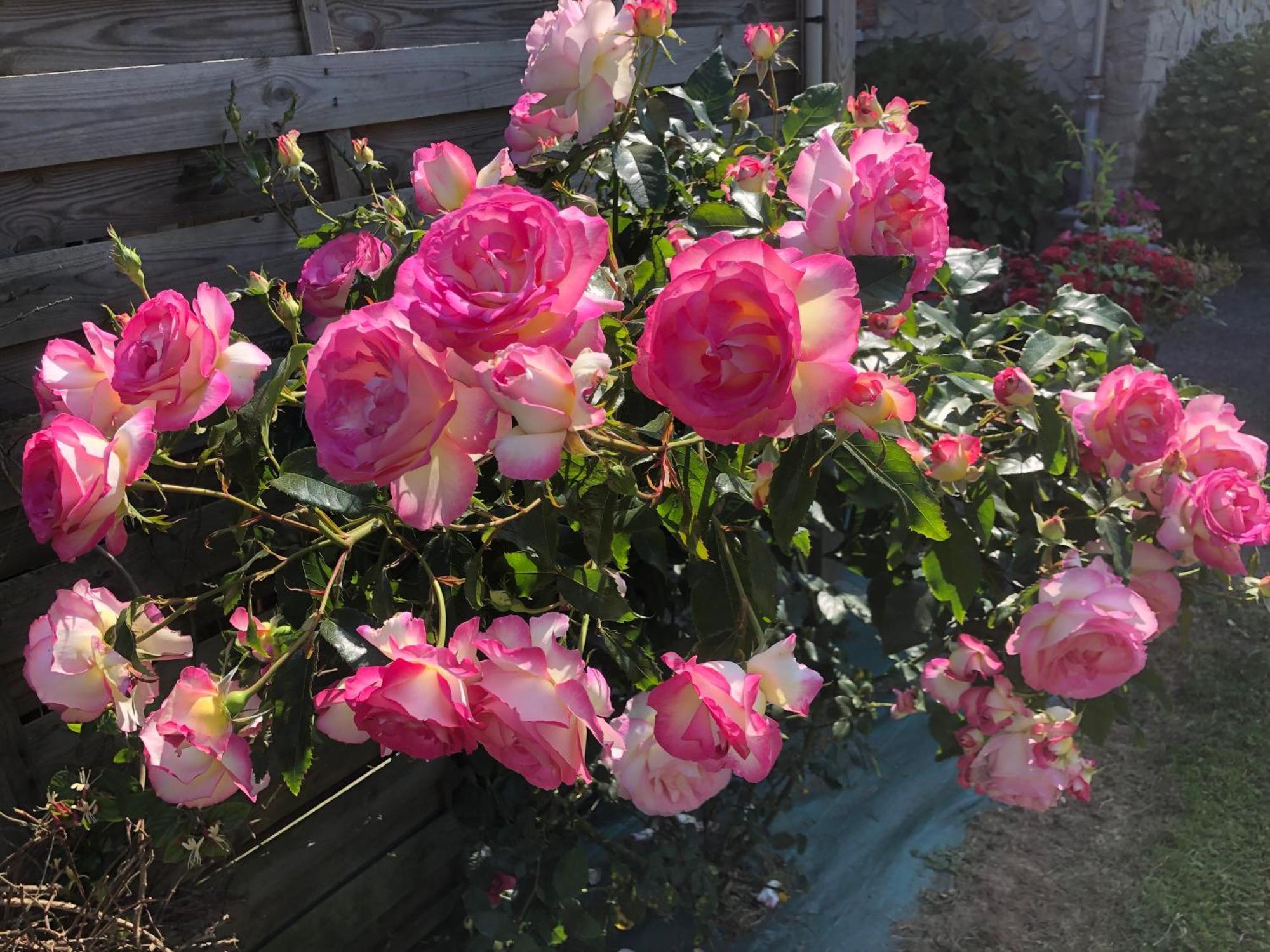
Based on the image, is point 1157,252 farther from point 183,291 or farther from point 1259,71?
point 183,291

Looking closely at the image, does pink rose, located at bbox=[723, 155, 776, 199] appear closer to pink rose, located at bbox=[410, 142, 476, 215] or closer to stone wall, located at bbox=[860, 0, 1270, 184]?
pink rose, located at bbox=[410, 142, 476, 215]

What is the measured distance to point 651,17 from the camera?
976 mm

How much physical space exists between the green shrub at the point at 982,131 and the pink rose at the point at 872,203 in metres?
5.44

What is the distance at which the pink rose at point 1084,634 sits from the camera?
108 centimetres

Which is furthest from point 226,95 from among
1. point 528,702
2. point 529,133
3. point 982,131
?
point 982,131

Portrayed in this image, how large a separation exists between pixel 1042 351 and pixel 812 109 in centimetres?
44

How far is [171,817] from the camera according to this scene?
103cm

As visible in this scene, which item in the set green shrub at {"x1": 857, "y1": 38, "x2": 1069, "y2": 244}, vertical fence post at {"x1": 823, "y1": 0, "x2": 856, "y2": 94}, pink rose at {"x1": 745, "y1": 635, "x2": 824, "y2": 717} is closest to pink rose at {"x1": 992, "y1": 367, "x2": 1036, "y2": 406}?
pink rose at {"x1": 745, "y1": 635, "x2": 824, "y2": 717}

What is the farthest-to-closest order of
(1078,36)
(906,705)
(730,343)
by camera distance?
1. (1078,36)
2. (906,705)
3. (730,343)

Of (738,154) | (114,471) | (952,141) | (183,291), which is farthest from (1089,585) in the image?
(952,141)

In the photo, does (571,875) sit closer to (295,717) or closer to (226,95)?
(295,717)

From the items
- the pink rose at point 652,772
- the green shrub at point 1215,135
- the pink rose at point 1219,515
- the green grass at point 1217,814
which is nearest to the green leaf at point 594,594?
the pink rose at point 652,772

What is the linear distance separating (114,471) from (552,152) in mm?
635

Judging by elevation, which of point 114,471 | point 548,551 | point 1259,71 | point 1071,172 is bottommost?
point 1071,172
